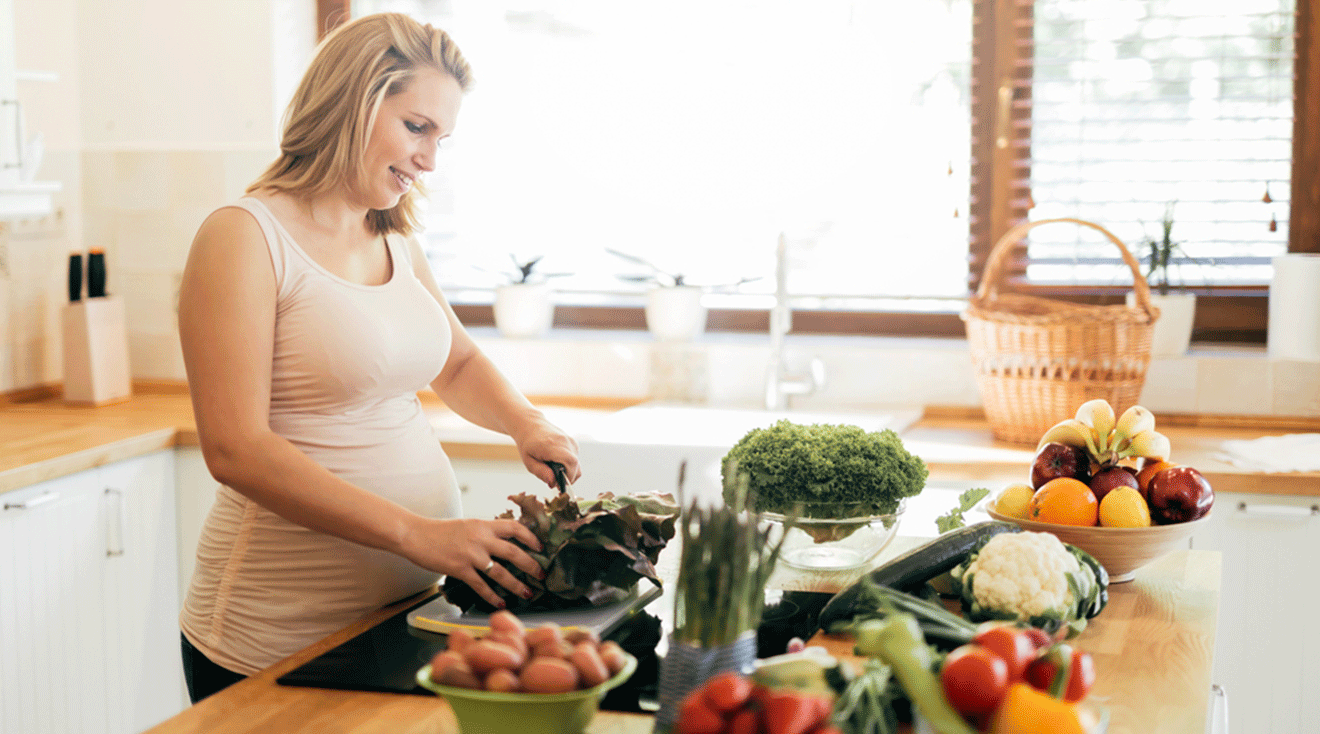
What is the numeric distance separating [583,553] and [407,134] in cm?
58

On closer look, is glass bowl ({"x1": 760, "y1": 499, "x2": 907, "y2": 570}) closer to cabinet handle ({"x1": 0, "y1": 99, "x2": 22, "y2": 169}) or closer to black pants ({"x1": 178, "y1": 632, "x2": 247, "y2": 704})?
black pants ({"x1": 178, "y1": 632, "x2": 247, "y2": 704})

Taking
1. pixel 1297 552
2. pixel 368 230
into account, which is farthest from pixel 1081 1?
pixel 368 230

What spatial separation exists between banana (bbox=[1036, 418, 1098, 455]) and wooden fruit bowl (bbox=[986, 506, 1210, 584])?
132 millimetres

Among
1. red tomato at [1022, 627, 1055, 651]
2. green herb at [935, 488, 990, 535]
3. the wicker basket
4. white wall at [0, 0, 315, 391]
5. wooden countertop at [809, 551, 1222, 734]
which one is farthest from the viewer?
white wall at [0, 0, 315, 391]

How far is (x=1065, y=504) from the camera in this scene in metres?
1.49

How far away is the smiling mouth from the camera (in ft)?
5.09

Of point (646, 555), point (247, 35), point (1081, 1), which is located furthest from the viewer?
point (247, 35)

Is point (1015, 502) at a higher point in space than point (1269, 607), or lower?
higher

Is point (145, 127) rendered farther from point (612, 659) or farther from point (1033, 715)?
point (1033, 715)

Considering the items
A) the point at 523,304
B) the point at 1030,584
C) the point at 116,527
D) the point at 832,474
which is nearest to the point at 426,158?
the point at 832,474

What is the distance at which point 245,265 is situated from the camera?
142cm

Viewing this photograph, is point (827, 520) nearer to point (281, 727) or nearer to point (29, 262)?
point (281, 727)

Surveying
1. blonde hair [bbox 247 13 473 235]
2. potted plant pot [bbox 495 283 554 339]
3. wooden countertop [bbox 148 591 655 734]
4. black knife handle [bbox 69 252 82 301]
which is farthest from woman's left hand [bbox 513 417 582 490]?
black knife handle [bbox 69 252 82 301]

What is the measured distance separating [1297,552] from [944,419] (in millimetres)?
867
